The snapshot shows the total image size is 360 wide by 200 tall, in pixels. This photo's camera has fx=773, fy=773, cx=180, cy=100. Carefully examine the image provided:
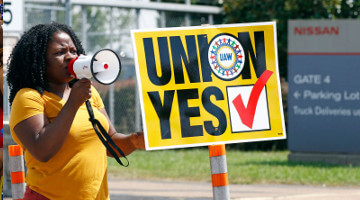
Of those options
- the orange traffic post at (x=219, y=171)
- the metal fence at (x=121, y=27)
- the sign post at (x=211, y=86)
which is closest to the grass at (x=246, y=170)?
the metal fence at (x=121, y=27)

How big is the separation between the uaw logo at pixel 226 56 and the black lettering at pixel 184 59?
0.11m

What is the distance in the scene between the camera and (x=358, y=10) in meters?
18.3

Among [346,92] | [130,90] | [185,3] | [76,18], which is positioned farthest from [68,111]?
[185,3]

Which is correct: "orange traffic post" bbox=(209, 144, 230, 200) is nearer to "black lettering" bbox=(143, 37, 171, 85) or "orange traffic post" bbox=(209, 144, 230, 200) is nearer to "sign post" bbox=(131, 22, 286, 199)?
"sign post" bbox=(131, 22, 286, 199)

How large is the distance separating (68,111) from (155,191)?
282 inches

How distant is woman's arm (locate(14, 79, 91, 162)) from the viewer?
317 cm

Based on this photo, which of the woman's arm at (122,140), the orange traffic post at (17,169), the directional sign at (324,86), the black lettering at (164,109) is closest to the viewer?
the woman's arm at (122,140)

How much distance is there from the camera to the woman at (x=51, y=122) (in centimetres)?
327

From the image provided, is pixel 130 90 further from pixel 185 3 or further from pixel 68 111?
pixel 68 111

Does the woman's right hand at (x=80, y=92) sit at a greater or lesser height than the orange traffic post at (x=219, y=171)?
greater

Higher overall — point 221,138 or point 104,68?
point 104,68

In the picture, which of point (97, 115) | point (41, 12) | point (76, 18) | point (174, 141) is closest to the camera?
point (97, 115)

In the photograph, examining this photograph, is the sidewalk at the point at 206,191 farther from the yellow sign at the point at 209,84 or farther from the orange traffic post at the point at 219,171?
the yellow sign at the point at 209,84

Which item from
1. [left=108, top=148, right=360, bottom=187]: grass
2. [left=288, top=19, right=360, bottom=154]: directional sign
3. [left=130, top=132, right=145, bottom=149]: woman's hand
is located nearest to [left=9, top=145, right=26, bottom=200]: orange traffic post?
[left=130, top=132, right=145, bottom=149]: woman's hand
